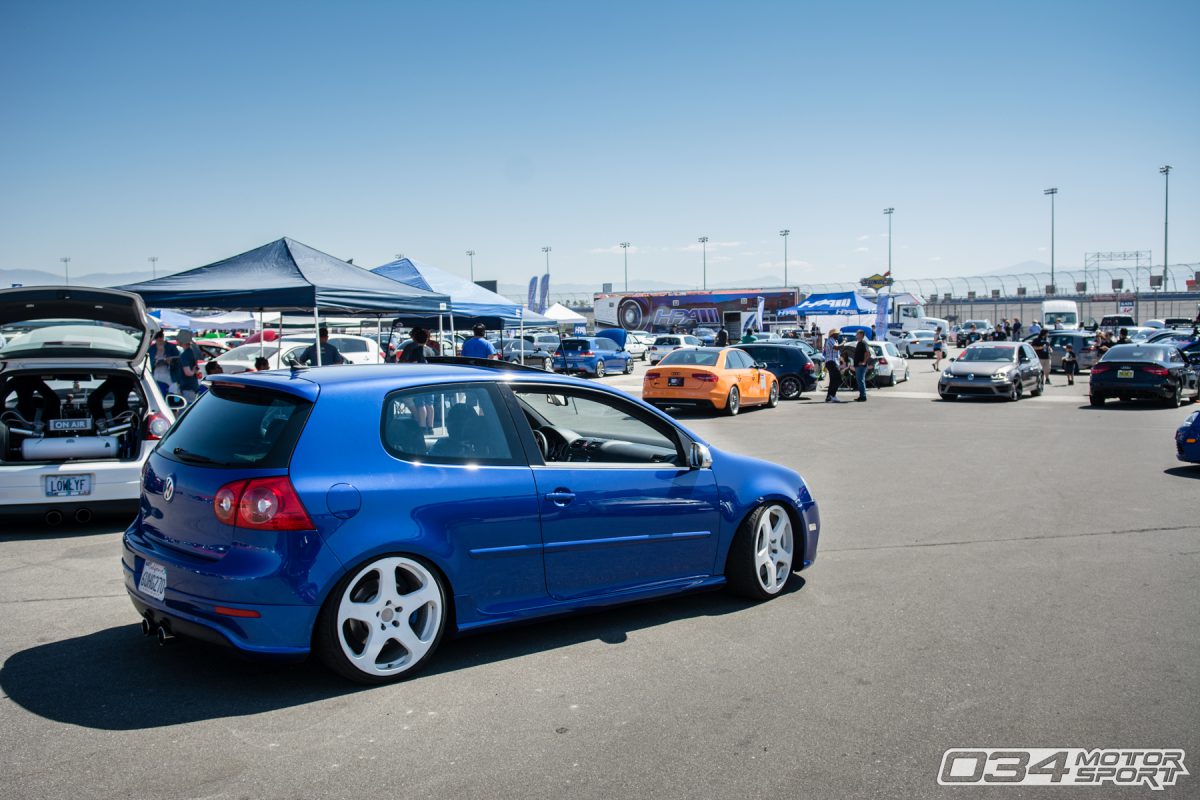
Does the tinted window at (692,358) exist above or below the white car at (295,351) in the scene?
below

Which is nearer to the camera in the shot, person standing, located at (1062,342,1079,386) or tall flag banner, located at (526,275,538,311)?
person standing, located at (1062,342,1079,386)

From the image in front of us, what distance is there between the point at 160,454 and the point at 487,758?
242 cm

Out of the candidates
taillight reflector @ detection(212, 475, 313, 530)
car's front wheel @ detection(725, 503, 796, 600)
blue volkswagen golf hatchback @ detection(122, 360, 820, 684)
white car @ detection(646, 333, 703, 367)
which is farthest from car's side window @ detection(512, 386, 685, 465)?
white car @ detection(646, 333, 703, 367)

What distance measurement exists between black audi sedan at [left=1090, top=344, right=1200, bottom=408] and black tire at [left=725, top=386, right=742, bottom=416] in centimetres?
791

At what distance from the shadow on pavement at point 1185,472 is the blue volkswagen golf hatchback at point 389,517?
8.22 m

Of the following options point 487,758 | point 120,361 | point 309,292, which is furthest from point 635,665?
point 309,292

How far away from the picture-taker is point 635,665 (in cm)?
→ 468

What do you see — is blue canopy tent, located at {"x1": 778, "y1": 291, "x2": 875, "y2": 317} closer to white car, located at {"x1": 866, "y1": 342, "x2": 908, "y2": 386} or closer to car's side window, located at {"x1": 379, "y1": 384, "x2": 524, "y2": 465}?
white car, located at {"x1": 866, "y1": 342, "x2": 908, "y2": 386}

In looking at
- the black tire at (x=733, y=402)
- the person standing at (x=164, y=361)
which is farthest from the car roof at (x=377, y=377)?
the black tire at (x=733, y=402)

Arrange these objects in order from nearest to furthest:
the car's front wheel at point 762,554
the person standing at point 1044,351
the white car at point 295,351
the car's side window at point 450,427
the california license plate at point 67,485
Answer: the car's side window at point 450,427 → the car's front wheel at point 762,554 → the california license plate at point 67,485 → the white car at point 295,351 → the person standing at point 1044,351

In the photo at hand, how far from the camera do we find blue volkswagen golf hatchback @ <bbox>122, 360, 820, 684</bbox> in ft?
13.6

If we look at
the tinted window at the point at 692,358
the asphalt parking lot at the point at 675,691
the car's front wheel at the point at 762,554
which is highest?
the tinted window at the point at 692,358

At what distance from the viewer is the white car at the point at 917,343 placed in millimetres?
49766

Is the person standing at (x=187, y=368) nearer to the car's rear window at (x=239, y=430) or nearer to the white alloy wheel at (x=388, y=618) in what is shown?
the car's rear window at (x=239, y=430)
